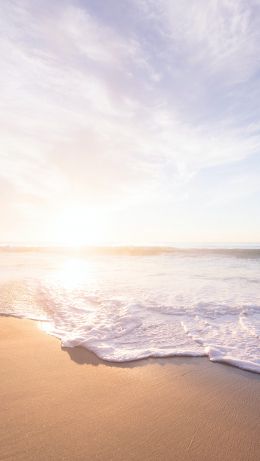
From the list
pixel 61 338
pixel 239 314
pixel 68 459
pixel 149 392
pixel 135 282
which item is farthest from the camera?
pixel 135 282

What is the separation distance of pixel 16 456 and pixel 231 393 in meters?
2.55

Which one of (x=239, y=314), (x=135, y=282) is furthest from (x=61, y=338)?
(x=135, y=282)

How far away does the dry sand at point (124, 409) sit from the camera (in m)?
2.70

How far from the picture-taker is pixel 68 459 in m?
2.56

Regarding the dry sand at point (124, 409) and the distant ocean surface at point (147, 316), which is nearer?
the dry sand at point (124, 409)

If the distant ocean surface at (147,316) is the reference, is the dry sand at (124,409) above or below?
below

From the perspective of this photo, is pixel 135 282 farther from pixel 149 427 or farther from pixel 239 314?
pixel 149 427

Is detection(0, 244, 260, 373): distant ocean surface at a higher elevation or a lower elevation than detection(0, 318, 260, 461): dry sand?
higher

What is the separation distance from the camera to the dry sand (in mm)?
2695

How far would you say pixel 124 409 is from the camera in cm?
327

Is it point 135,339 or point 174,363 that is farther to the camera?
point 135,339

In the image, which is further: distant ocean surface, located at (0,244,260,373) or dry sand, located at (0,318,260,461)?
distant ocean surface, located at (0,244,260,373)

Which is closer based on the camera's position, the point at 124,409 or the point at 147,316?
the point at 124,409

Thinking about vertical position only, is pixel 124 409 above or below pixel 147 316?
below
